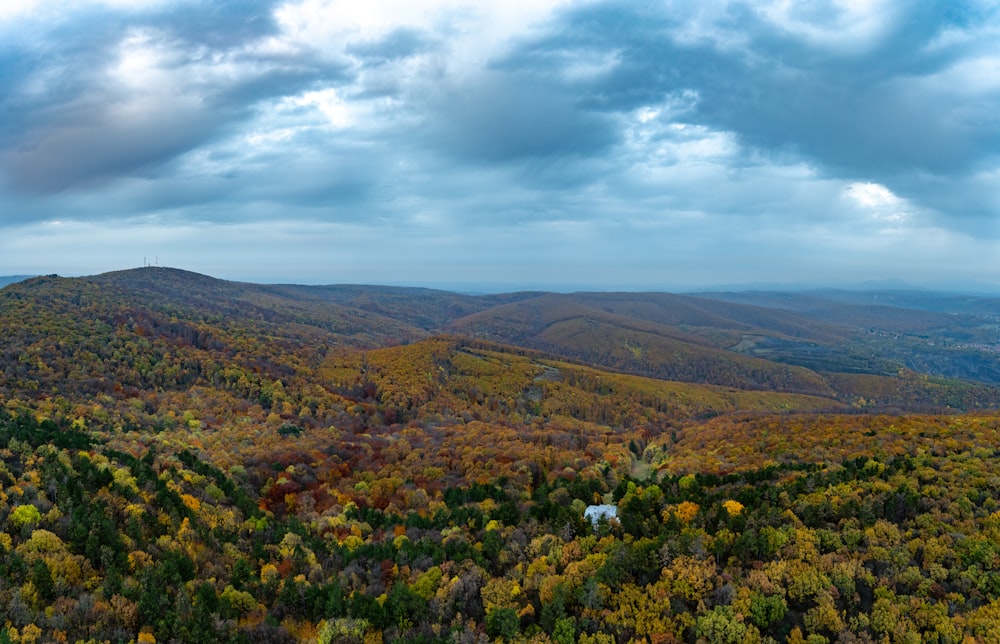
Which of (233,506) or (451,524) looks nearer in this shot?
(451,524)

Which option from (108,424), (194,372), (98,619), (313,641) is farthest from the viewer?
(194,372)

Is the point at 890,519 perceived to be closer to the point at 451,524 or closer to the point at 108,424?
the point at 451,524

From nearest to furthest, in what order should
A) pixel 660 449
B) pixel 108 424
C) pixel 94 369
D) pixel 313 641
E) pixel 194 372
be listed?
pixel 313 641 < pixel 108 424 < pixel 660 449 < pixel 94 369 < pixel 194 372

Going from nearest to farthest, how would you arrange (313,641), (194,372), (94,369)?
(313,641), (94,369), (194,372)

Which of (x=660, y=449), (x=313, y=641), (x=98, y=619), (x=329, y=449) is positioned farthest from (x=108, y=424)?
(x=660, y=449)

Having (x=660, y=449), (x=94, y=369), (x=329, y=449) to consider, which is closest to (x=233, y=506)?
(x=329, y=449)

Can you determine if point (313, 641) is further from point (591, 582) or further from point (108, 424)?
point (108, 424)

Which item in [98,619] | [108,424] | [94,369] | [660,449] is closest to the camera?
[98,619]

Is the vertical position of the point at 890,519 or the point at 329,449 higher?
the point at 890,519

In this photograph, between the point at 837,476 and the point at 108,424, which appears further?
the point at 108,424
